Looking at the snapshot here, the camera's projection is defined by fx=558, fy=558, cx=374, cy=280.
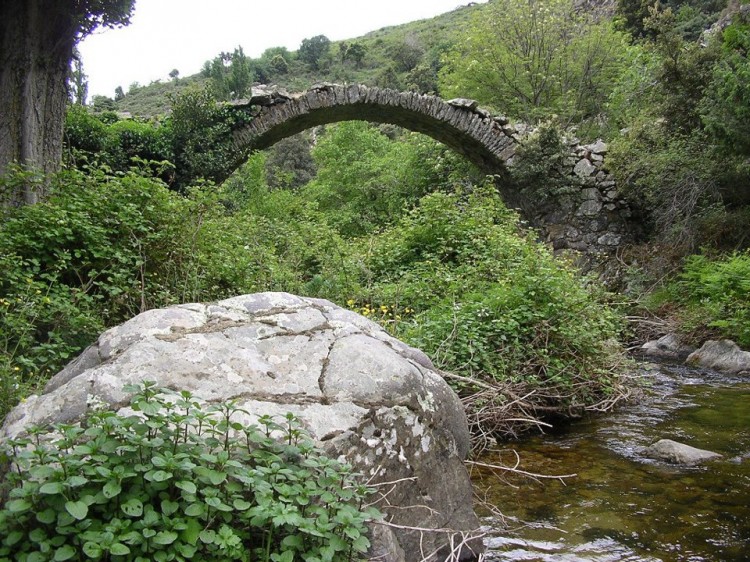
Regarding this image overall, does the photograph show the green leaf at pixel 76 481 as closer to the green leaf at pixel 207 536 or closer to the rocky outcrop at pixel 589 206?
the green leaf at pixel 207 536

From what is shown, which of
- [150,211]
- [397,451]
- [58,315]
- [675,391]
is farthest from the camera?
[675,391]

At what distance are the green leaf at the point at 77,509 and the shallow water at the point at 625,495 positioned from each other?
1905 millimetres

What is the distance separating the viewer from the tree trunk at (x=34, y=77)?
21.7 feet

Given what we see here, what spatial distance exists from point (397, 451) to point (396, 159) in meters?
17.0

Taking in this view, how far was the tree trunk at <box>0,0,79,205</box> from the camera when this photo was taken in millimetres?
6621

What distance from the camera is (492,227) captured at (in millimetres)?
7918

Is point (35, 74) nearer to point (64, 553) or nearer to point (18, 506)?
point (18, 506)

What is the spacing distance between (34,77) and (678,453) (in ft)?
25.7

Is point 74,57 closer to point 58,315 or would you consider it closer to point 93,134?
point 93,134

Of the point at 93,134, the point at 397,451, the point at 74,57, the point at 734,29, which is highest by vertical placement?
the point at 734,29

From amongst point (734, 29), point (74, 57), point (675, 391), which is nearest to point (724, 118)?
point (734, 29)

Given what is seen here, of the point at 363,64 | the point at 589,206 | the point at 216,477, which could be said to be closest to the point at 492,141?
the point at 589,206

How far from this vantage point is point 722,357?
280 inches

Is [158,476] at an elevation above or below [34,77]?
below
